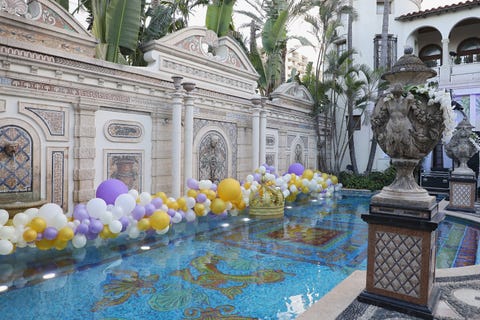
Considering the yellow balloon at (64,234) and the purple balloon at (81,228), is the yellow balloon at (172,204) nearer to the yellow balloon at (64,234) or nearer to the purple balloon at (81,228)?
the purple balloon at (81,228)

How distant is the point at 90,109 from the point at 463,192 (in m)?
10.1

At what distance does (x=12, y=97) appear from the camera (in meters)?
6.54

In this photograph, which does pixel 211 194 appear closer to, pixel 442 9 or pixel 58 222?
pixel 58 222

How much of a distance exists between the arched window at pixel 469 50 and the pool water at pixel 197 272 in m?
12.7

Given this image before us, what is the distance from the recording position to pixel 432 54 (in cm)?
1873

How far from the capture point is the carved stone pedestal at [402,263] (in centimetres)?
353

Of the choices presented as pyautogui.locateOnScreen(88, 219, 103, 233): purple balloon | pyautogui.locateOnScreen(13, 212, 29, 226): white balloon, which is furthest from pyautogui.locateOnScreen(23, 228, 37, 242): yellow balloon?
pyautogui.locateOnScreen(88, 219, 103, 233): purple balloon

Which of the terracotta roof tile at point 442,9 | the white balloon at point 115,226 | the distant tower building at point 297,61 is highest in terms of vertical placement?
the distant tower building at point 297,61

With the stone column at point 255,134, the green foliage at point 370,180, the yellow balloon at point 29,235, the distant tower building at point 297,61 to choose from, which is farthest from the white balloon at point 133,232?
the distant tower building at point 297,61

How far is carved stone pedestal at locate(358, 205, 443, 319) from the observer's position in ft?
11.6

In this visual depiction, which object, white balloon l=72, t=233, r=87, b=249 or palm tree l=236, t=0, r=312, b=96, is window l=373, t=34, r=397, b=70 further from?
white balloon l=72, t=233, r=87, b=249

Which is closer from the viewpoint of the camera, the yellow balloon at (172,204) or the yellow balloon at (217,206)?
the yellow balloon at (172,204)

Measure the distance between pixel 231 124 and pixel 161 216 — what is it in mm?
5668

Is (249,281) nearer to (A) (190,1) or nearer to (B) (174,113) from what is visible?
(B) (174,113)
